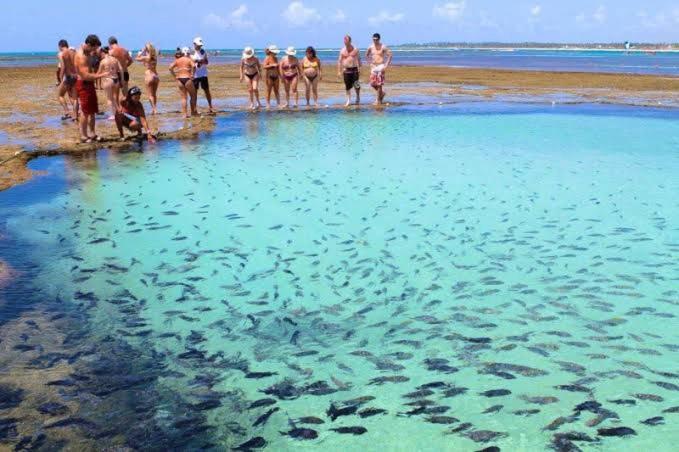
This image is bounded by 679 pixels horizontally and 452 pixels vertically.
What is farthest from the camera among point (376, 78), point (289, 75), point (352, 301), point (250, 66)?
point (376, 78)

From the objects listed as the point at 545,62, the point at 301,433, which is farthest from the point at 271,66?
the point at 545,62

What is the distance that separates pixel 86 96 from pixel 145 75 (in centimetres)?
729

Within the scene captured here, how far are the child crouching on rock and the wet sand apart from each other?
51cm

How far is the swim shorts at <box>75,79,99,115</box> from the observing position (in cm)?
1413

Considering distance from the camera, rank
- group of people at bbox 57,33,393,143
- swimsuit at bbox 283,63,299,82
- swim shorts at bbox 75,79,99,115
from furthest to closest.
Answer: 1. swimsuit at bbox 283,63,299,82
2. group of people at bbox 57,33,393,143
3. swim shorts at bbox 75,79,99,115

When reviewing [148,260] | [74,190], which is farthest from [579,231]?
[74,190]

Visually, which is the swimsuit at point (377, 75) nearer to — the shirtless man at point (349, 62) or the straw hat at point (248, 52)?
the shirtless man at point (349, 62)

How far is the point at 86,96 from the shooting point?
14.4 meters

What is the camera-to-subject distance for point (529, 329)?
256 inches

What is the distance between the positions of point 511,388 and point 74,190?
379 inches

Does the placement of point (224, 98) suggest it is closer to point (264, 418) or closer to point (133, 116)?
point (133, 116)

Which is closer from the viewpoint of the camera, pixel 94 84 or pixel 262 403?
pixel 262 403

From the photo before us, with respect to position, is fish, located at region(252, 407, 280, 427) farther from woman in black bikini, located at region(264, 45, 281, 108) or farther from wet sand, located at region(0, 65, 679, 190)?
woman in black bikini, located at region(264, 45, 281, 108)

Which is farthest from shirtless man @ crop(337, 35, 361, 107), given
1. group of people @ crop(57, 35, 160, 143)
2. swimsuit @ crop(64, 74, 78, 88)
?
swimsuit @ crop(64, 74, 78, 88)
